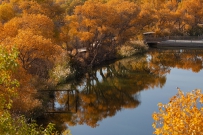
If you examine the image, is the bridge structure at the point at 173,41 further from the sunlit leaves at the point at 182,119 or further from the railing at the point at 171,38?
the sunlit leaves at the point at 182,119

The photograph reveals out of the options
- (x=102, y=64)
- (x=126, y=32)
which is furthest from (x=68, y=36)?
(x=126, y=32)

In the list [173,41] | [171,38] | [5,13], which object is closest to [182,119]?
[5,13]

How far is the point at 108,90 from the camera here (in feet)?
95.9

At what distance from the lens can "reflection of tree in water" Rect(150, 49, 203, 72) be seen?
134 ft

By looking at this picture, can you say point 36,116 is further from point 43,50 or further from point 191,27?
point 191,27

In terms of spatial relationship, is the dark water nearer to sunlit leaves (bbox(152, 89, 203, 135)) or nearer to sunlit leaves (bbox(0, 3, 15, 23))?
sunlit leaves (bbox(0, 3, 15, 23))

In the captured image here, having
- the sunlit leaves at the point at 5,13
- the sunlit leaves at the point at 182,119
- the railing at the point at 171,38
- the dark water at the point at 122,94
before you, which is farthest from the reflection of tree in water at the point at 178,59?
the sunlit leaves at the point at 182,119

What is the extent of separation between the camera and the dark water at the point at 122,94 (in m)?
20.8

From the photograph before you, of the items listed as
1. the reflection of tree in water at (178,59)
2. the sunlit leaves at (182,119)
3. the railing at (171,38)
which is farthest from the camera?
the railing at (171,38)

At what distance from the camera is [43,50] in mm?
21328

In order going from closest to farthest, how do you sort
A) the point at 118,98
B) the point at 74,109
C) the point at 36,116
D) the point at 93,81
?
the point at 36,116
the point at 74,109
the point at 118,98
the point at 93,81

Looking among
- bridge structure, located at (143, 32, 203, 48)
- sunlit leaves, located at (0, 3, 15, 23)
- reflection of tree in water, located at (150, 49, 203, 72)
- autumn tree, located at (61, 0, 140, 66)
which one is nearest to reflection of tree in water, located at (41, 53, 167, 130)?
autumn tree, located at (61, 0, 140, 66)

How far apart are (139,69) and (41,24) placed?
14.9m

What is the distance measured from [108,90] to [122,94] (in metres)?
1.99
